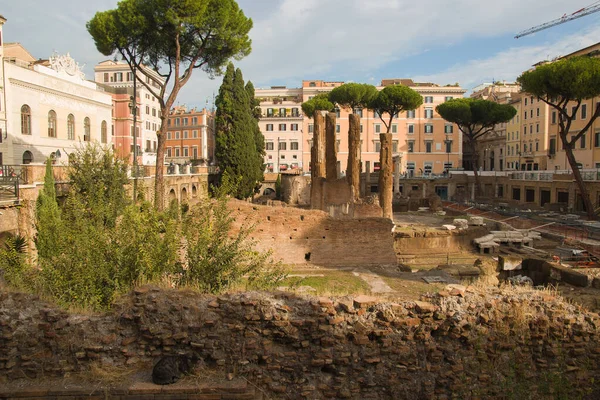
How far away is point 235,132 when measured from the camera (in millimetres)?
33094

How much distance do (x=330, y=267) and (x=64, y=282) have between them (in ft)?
35.9

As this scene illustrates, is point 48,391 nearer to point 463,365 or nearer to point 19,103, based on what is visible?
point 463,365

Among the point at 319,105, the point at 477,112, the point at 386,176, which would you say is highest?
the point at 319,105

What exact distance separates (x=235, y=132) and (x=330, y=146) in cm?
842

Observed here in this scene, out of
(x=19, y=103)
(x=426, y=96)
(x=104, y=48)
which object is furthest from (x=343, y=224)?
(x=426, y=96)

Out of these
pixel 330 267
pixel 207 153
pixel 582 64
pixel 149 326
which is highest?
pixel 582 64

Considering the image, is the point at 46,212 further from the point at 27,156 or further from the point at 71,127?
the point at 71,127

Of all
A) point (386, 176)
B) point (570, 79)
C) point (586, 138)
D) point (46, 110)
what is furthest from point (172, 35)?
point (586, 138)

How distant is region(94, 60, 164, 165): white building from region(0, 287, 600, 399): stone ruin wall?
136ft

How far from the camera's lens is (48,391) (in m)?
5.46

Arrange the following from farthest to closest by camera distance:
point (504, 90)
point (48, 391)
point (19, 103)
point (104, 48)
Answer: point (504, 90) < point (19, 103) < point (104, 48) < point (48, 391)

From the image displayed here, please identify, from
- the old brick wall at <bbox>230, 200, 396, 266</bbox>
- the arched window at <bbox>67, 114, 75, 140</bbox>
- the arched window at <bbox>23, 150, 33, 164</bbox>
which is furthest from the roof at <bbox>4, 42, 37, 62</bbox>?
the old brick wall at <bbox>230, 200, 396, 266</bbox>

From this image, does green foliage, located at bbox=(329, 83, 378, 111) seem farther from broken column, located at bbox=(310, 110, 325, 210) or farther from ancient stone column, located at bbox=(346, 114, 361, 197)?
ancient stone column, located at bbox=(346, 114, 361, 197)

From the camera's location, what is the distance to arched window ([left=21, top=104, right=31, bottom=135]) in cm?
2392
